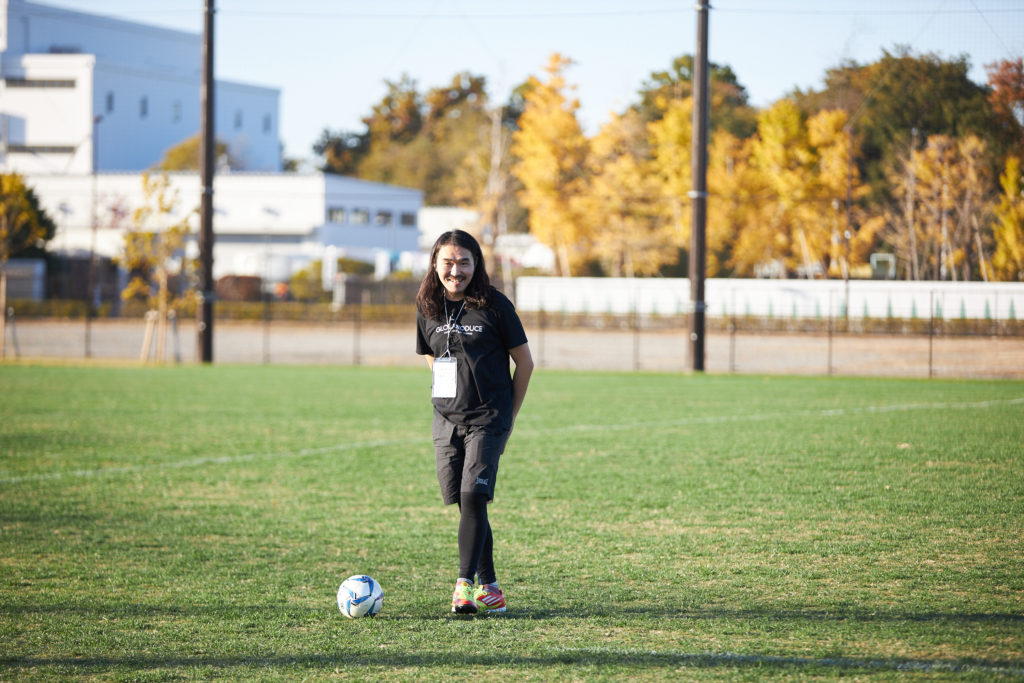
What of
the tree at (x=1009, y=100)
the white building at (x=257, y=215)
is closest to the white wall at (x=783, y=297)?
the tree at (x=1009, y=100)

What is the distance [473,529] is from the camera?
5223 millimetres

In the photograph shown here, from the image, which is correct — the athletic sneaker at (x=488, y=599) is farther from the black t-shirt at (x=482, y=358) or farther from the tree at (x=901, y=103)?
the tree at (x=901, y=103)

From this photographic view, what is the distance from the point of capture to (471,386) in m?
5.29

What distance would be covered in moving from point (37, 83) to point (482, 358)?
66077mm

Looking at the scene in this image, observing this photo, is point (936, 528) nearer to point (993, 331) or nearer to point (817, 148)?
point (993, 331)

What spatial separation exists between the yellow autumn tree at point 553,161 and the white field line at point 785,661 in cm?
3169

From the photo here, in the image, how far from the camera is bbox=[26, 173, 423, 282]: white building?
181ft

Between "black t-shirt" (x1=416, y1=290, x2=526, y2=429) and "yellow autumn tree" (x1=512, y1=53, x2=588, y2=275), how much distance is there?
1214 inches

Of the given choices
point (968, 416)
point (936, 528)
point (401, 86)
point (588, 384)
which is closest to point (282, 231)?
point (401, 86)

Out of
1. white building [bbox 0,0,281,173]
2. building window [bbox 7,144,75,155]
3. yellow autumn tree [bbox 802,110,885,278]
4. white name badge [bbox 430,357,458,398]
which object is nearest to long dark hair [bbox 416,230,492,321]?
white name badge [bbox 430,357,458,398]

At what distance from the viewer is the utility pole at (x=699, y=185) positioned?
20.8 metres

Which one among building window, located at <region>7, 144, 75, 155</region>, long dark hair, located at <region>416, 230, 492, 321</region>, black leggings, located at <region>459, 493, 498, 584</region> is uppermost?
building window, located at <region>7, 144, 75, 155</region>

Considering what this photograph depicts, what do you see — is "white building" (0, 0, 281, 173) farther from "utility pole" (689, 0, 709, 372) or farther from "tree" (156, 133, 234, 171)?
"utility pole" (689, 0, 709, 372)

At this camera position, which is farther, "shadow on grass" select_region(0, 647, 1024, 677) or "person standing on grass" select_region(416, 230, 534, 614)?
"person standing on grass" select_region(416, 230, 534, 614)
